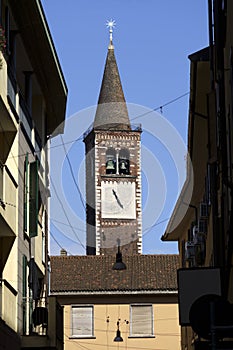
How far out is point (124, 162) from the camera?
116m

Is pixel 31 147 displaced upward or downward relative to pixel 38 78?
downward

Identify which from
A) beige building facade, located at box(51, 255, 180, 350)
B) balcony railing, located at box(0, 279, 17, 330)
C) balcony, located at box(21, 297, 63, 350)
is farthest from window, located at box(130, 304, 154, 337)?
balcony railing, located at box(0, 279, 17, 330)

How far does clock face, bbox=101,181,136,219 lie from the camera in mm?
113125

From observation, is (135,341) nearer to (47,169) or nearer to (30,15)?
(47,169)

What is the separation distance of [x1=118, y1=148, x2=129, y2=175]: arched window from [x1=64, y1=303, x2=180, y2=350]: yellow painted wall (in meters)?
67.5

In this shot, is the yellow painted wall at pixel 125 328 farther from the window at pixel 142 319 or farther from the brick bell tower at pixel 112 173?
the brick bell tower at pixel 112 173

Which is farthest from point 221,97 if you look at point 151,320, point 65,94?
point 151,320

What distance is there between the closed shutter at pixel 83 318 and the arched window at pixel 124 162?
221ft

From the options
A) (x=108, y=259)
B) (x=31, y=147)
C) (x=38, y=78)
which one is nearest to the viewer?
(x=31, y=147)

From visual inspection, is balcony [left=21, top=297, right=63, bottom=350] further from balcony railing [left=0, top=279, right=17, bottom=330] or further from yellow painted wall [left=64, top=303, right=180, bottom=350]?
yellow painted wall [left=64, top=303, right=180, bottom=350]

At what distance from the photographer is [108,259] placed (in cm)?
5306

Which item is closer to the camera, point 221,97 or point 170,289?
point 221,97

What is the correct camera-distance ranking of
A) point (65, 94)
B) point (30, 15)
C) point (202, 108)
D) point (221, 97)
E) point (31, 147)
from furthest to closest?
point (65, 94) → point (31, 147) → point (30, 15) → point (202, 108) → point (221, 97)

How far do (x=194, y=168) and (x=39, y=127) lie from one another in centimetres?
422
